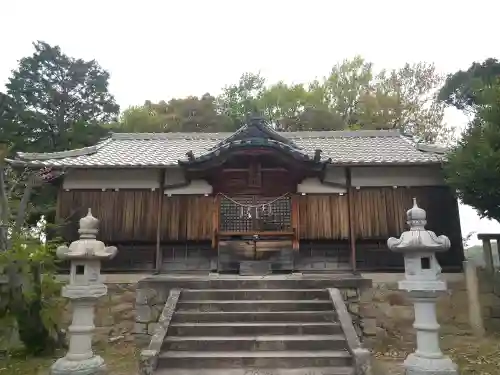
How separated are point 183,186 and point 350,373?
7.36 meters

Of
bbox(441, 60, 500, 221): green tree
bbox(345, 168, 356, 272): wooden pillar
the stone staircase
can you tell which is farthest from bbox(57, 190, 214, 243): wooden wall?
bbox(441, 60, 500, 221): green tree

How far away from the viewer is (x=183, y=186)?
11.7 metres

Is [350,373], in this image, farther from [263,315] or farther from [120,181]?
[120,181]

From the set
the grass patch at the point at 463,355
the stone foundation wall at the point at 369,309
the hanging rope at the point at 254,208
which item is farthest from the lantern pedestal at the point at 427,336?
the hanging rope at the point at 254,208

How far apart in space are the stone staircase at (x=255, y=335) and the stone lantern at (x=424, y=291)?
1.10 m

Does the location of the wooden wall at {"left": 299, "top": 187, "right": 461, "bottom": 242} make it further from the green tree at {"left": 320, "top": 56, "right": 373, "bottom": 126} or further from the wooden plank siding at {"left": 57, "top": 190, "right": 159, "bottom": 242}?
the green tree at {"left": 320, "top": 56, "right": 373, "bottom": 126}

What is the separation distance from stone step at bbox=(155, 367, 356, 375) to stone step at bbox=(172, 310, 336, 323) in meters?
1.31

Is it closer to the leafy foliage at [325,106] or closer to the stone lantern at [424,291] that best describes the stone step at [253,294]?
the stone lantern at [424,291]

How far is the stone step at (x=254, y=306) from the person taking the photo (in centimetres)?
819

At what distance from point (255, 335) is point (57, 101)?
27.7 m

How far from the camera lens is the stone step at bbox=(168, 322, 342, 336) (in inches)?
295

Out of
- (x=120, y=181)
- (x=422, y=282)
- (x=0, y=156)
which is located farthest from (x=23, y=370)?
(x=422, y=282)

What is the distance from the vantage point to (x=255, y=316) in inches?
311

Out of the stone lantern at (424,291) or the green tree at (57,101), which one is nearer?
the stone lantern at (424,291)
